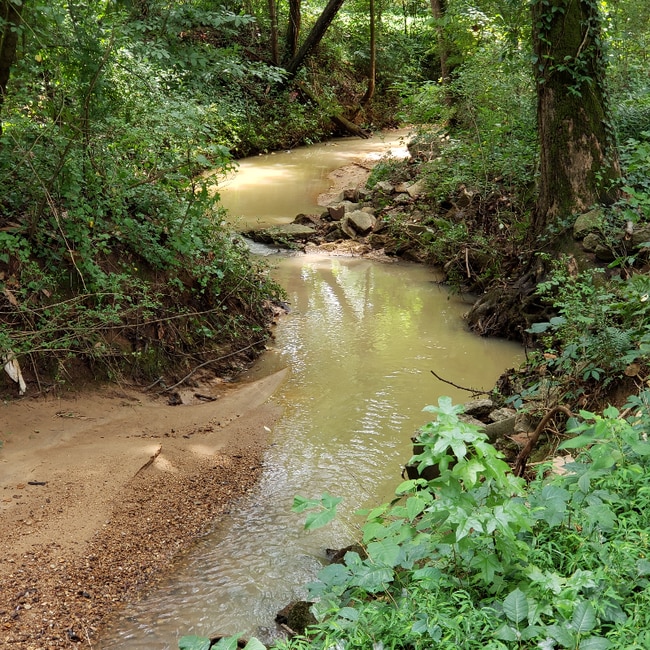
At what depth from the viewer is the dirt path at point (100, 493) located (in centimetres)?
374

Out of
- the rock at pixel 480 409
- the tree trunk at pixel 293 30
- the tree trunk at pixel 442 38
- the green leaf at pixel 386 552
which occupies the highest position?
the tree trunk at pixel 293 30

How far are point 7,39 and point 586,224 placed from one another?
5.86m

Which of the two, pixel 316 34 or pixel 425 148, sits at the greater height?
pixel 316 34

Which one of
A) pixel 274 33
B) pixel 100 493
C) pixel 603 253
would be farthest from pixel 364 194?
pixel 100 493

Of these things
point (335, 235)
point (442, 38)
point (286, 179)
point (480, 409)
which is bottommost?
point (480, 409)

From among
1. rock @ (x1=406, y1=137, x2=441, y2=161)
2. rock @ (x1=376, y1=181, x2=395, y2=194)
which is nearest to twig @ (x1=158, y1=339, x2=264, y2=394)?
rock @ (x1=376, y1=181, x2=395, y2=194)

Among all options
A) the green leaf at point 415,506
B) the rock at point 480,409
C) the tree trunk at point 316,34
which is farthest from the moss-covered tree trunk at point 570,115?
the tree trunk at point 316,34

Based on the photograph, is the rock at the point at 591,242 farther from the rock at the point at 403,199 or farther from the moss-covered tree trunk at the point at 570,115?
the rock at the point at 403,199

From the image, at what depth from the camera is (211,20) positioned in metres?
6.49

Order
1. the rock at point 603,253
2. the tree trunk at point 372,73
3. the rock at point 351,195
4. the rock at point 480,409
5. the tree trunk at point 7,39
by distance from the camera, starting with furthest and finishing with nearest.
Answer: the tree trunk at point 372,73 → the rock at point 351,195 → the rock at point 603,253 → the rock at point 480,409 → the tree trunk at point 7,39

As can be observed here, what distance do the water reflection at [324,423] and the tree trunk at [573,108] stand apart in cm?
196

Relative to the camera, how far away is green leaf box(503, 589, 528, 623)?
7.85 ft

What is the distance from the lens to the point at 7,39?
219 inches

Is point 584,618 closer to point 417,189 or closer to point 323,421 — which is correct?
point 323,421
